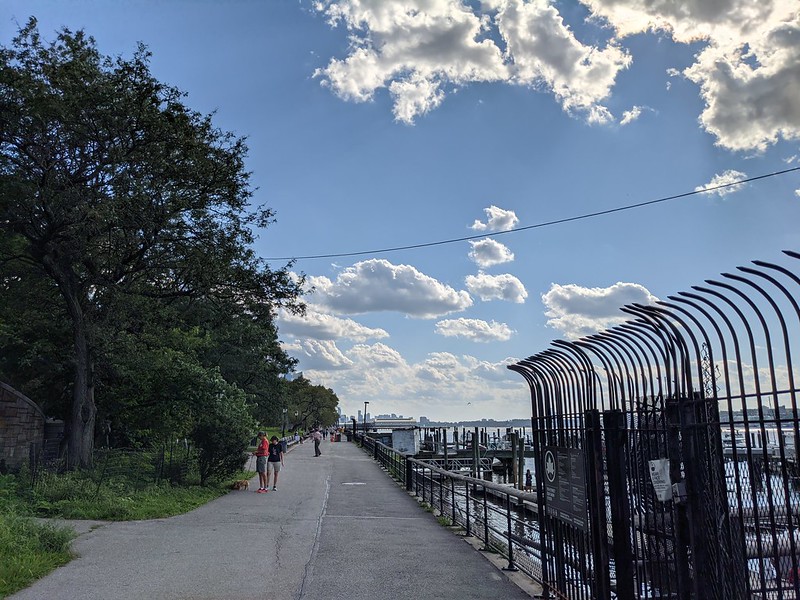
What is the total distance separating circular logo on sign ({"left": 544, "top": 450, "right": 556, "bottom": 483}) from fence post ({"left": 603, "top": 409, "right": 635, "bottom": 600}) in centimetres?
116

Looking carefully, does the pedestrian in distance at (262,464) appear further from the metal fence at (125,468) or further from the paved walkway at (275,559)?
the paved walkway at (275,559)

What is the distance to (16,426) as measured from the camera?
2094 cm

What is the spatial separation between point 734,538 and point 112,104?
16.3 m

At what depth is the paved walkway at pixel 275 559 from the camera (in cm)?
721

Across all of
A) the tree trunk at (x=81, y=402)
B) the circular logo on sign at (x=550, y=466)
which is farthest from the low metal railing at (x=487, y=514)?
the tree trunk at (x=81, y=402)

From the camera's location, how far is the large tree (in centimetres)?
1588

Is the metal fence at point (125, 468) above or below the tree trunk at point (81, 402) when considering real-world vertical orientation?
below

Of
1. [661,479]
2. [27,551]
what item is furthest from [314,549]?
[661,479]

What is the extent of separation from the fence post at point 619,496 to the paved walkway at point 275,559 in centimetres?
227

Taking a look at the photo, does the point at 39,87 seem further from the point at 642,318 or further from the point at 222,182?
the point at 642,318

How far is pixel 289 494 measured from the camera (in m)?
17.7

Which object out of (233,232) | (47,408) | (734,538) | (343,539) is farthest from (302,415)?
(734,538)

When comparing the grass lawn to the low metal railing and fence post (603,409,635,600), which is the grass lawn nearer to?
the low metal railing

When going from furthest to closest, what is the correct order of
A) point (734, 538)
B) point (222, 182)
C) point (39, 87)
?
1. point (222, 182)
2. point (39, 87)
3. point (734, 538)
